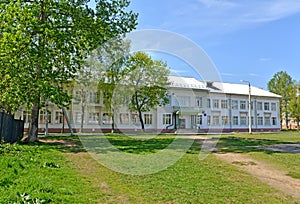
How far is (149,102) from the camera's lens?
4072cm

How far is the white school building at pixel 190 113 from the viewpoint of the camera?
43.1 meters

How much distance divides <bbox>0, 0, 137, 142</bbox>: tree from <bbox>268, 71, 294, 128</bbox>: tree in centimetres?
5916

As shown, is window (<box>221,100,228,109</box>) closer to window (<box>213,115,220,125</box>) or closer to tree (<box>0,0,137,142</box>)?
window (<box>213,115,220,125</box>)

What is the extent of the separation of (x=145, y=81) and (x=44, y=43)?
22.9 m

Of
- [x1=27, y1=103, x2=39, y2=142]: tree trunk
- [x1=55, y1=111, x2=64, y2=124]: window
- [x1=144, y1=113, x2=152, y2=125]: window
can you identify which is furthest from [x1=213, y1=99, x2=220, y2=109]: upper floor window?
[x1=27, y1=103, x2=39, y2=142]: tree trunk

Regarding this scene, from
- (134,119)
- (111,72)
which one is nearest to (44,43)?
(111,72)

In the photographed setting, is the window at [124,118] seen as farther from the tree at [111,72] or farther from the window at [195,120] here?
the window at [195,120]

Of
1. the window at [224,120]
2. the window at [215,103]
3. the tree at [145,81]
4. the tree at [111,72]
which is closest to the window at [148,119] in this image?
the tree at [145,81]

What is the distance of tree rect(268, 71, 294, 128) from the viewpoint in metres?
68.1

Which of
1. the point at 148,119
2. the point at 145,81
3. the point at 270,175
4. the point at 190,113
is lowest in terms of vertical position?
the point at 270,175

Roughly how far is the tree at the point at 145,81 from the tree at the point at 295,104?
36.8 meters

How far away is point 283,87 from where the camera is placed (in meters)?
70.1

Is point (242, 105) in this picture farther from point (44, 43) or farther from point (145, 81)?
point (44, 43)

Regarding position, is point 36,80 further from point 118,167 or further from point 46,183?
point 46,183
